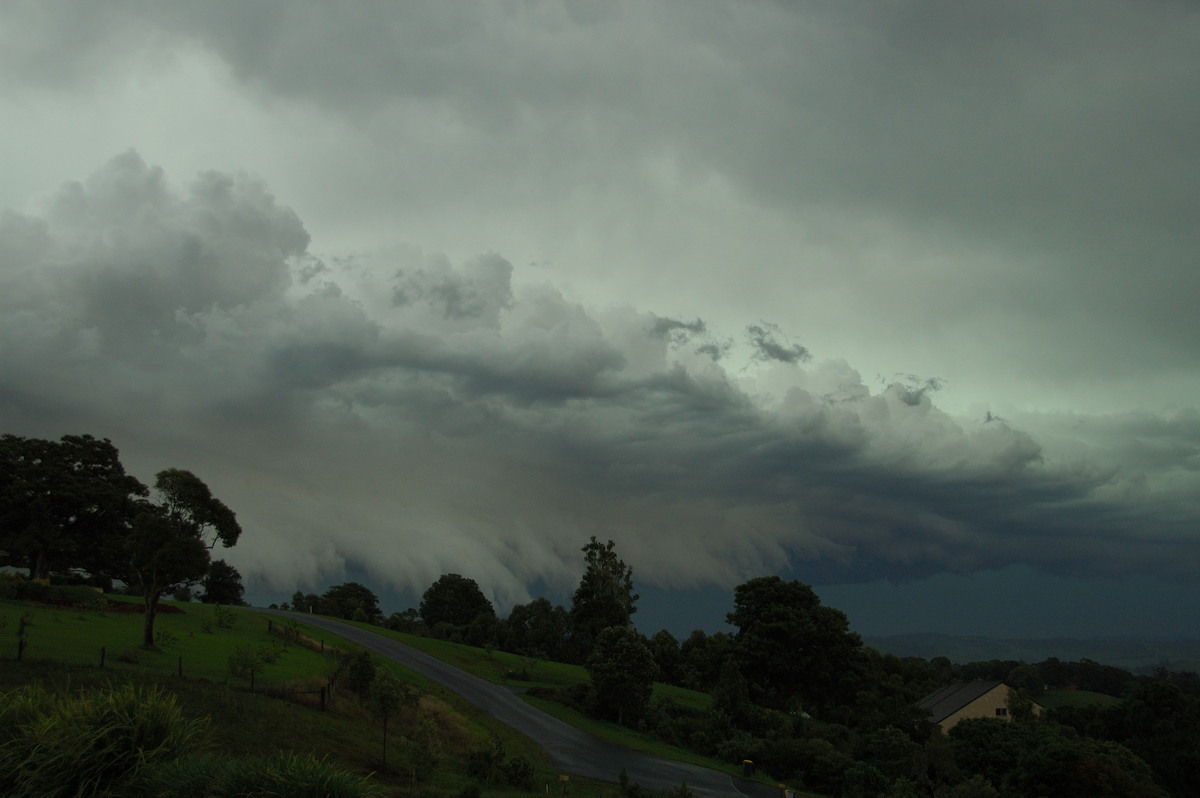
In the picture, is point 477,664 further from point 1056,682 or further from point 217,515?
point 1056,682

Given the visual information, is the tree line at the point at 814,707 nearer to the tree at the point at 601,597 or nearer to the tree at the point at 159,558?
the tree at the point at 601,597

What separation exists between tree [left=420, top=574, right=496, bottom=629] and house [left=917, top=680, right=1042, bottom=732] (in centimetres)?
6702

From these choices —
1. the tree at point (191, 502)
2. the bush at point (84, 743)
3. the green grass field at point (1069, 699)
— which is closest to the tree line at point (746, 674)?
the tree at point (191, 502)

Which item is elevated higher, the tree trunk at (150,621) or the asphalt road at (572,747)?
A: the tree trunk at (150,621)

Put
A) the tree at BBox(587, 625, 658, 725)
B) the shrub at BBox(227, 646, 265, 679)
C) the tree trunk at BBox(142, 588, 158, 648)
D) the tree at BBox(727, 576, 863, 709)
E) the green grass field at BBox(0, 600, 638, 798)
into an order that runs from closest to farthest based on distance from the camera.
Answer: the green grass field at BBox(0, 600, 638, 798) < the shrub at BBox(227, 646, 265, 679) < the tree trunk at BBox(142, 588, 158, 648) < the tree at BBox(587, 625, 658, 725) < the tree at BBox(727, 576, 863, 709)

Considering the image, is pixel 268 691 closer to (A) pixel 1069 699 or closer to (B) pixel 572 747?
(B) pixel 572 747

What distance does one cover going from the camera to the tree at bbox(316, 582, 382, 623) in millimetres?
112912

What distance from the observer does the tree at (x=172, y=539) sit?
4300cm

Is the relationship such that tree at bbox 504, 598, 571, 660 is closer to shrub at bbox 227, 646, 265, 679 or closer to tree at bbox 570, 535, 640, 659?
tree at bbox 570, 535, 640, 659

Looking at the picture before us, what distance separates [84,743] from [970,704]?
87456 mm

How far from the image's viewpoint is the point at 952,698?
87500 millimetres

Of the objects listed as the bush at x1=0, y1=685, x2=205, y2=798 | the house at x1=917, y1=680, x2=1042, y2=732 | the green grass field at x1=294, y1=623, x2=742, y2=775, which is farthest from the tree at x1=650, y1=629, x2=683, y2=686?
the bush at x1=0, y1=685, x2=205, y2=798

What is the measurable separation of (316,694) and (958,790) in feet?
104

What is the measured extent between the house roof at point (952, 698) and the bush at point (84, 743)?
79571 mm
